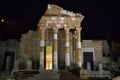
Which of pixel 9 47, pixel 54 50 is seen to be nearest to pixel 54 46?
pixel 54 50

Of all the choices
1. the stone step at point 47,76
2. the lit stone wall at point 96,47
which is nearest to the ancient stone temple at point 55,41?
the stone step at point 47,76

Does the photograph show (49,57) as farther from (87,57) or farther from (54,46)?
(87,57)

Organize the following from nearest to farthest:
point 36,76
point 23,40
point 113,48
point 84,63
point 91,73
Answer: point 36,76
point 91,73
point 23,40
point 84,63
point 113,48

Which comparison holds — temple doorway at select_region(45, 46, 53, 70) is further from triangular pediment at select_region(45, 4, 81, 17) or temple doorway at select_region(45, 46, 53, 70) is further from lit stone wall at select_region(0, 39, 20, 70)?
lit stone wall at select_region(0, 39, 20, 70)

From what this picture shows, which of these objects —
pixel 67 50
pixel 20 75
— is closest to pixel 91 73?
pixel 67 50

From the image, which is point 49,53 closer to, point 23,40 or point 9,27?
point 23,40

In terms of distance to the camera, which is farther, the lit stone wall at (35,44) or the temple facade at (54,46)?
the lit stone wall at (35,44)

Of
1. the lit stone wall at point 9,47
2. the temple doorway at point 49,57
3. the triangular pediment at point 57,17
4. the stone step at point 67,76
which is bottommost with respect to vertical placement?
the stone step at point 67,76

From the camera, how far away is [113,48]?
144 ft

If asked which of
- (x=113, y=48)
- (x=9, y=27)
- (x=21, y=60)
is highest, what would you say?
(x=9, y=27)

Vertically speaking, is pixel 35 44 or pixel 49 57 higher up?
pixel 35 44

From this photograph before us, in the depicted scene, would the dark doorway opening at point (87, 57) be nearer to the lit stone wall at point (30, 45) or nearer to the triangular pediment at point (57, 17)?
the triangular pediment at point (57, 17)

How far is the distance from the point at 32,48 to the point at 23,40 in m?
1.99

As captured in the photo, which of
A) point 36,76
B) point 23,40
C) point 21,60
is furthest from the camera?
point 23,40
